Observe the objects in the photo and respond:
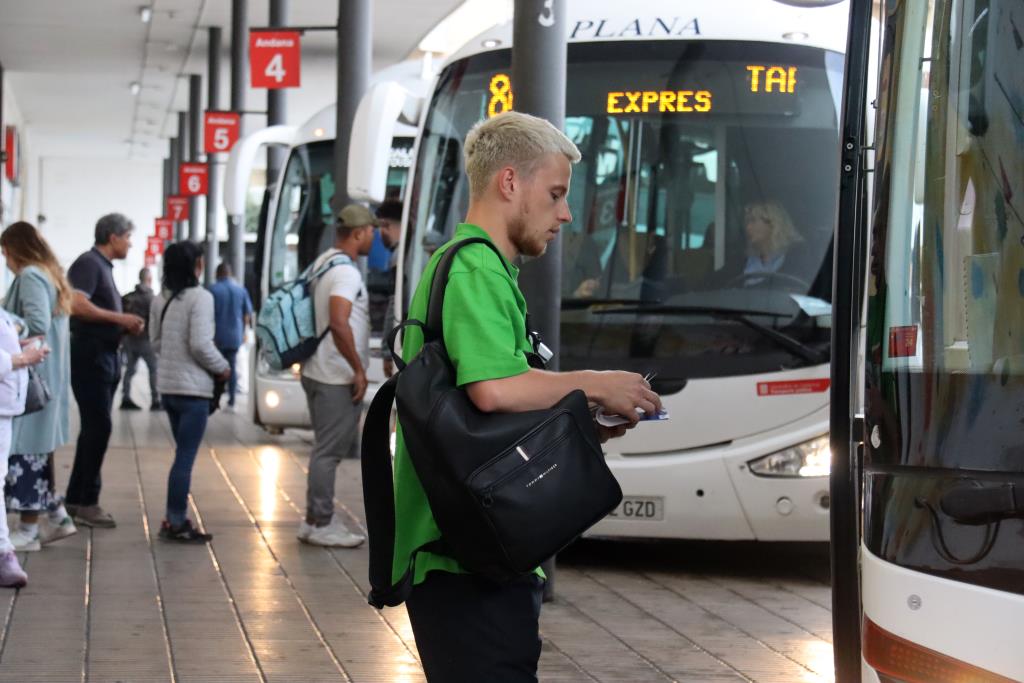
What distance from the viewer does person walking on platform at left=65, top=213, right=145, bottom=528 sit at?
9.86m

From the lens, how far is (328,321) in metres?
9.36

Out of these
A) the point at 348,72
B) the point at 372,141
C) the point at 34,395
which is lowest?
the point at 34,395

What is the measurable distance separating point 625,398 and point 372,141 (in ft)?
20.2

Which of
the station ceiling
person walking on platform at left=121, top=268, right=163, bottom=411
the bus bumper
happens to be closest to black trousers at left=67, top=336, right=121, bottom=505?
the bus bumper

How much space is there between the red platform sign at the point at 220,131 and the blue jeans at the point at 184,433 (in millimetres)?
16997

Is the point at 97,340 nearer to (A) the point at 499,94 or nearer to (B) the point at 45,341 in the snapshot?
(B) the point at 45,341

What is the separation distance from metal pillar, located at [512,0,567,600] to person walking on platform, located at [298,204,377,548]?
1.63 meters

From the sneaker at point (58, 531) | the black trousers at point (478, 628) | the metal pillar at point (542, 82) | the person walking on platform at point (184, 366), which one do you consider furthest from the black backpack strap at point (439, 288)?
the sneaker at point (58, 531)

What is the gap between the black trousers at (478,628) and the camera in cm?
324

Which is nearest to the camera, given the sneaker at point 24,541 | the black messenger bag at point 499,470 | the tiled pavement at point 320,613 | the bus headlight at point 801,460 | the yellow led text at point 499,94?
the black messenger bag at point 499,470

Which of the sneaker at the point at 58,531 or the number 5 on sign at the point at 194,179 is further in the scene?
the number 5 on sign at the point at 194,179

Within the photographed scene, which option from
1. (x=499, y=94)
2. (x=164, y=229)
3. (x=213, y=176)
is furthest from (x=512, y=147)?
(x=164, y=229)

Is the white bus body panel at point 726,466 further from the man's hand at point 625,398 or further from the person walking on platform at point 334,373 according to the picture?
the man's hand at point 625,398

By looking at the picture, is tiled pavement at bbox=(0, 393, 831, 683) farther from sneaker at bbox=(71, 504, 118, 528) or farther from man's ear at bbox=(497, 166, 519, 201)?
man's ear at bbox=(497, 166, 519, 201)
